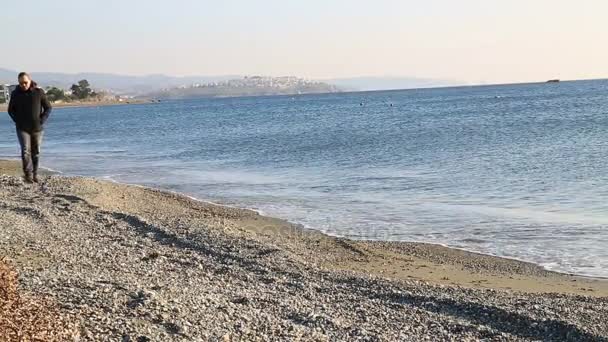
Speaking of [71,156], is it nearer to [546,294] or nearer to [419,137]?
[419,137]

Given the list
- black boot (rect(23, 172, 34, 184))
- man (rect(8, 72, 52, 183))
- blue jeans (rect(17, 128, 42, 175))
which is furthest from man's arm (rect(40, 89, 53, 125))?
black boot (rect(23, 172, 34, 184))

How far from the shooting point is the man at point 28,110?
47.9ft

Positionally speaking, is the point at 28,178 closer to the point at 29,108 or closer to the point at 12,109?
the point at 12,109

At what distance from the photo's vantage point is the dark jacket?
14.6m

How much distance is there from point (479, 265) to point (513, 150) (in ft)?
71.2

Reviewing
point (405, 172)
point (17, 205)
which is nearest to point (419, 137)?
point (405, 172)

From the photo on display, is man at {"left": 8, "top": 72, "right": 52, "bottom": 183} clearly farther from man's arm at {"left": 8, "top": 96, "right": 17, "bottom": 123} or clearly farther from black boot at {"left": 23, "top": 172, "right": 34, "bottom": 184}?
black boot at {"left": 23, "top": 172, "right": 34, "bottom": 184}

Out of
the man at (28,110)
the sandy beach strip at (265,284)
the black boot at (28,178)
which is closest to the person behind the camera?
the sandy beach strip at (265,284)

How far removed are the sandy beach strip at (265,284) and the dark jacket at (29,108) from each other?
169 centimetres

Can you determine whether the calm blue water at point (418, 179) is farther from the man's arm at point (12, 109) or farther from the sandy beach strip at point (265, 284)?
the man's arm at point (12, 109)

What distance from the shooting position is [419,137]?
43.5m

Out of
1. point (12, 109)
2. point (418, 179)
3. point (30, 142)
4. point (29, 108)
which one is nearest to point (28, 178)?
point (30, 142)

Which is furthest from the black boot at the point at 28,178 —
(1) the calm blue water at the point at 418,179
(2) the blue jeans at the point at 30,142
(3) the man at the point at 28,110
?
(1) the calm blue water at the point at 418,179

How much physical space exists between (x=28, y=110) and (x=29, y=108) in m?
0.05
